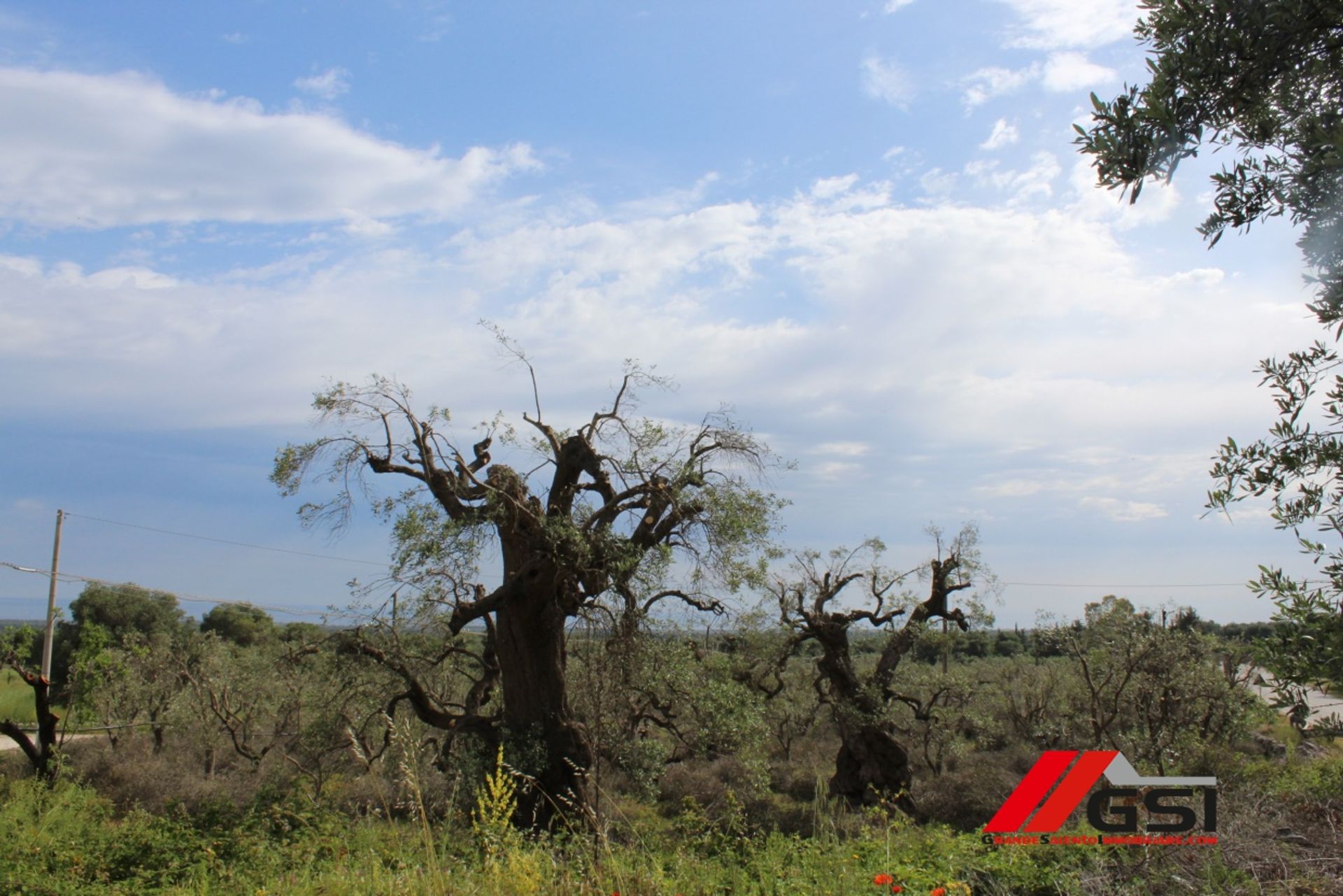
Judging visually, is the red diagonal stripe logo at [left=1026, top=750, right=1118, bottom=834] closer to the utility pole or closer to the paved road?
the paved road

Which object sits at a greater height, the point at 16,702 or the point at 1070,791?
the point at 1070,791

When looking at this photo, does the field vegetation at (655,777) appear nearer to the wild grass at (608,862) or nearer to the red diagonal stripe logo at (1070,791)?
the wild grass at (608,862)

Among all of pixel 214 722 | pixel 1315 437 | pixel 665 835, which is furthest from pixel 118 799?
pixel 1315 437

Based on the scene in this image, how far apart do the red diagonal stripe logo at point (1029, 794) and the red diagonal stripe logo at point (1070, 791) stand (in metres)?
0.15

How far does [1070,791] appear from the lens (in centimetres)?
714

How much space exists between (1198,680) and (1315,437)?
16.3 metres

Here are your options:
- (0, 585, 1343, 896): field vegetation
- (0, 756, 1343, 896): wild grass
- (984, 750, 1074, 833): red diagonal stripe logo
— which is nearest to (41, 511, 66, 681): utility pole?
(0, 585, 1343, 896): field vegetation

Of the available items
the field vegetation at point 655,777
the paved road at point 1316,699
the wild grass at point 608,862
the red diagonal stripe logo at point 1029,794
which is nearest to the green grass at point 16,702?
the field vegetation at point 655,777

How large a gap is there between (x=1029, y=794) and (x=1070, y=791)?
37.3 inches

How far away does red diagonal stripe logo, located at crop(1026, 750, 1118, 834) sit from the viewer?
665cm

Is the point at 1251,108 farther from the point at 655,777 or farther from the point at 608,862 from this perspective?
the point at 655,777

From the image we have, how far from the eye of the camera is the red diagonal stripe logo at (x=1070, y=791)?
21.8 ft

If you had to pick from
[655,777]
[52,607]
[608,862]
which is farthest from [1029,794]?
[52,607]

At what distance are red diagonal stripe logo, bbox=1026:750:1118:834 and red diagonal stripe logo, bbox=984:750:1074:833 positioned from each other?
0.50 feet
